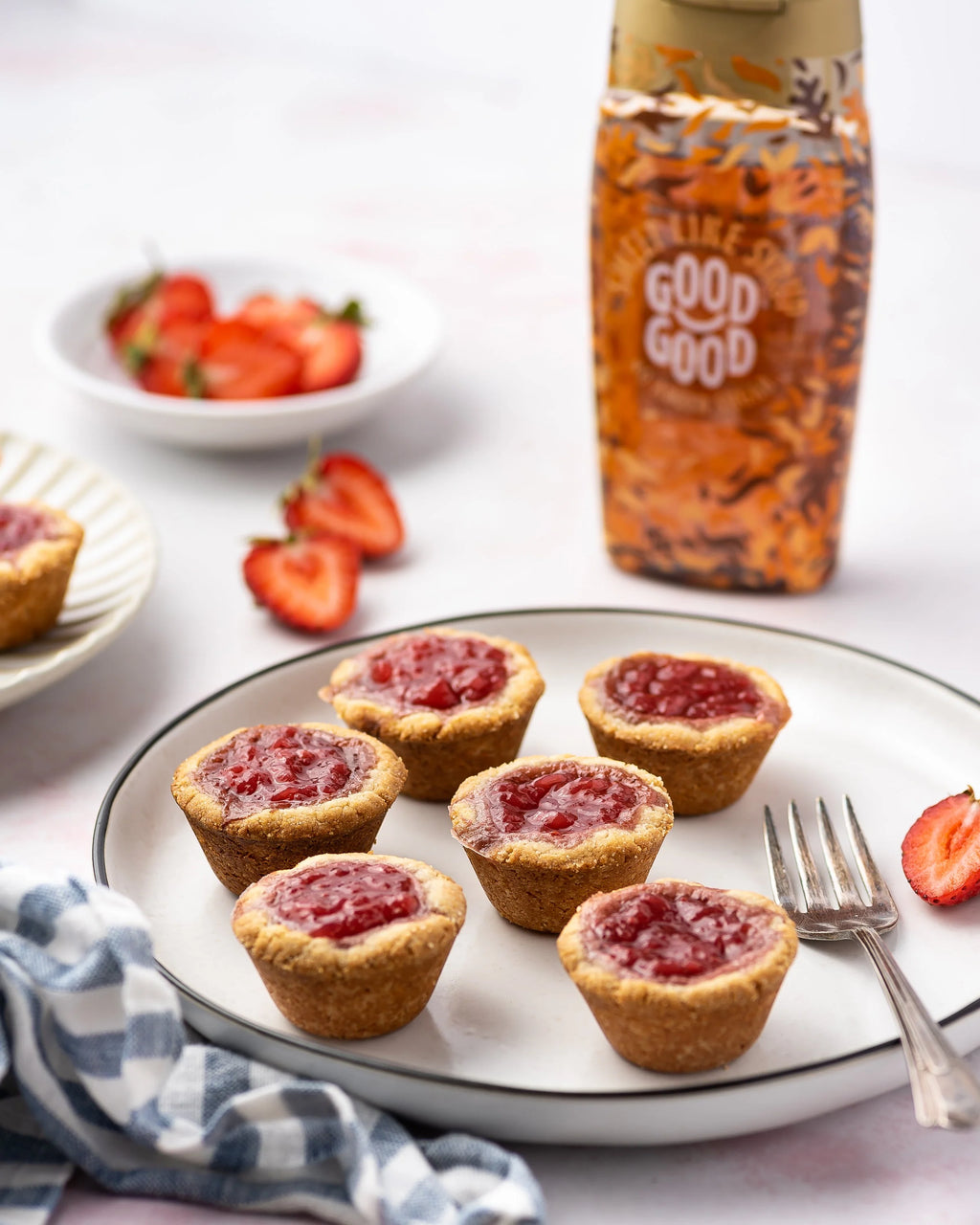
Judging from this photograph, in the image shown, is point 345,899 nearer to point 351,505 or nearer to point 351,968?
point 351,968

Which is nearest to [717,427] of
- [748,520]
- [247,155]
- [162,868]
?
[748,520]

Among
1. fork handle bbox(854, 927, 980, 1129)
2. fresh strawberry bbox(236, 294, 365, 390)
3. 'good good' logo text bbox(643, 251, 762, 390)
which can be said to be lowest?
fork handle bbox(854, 927, 980, 1129)

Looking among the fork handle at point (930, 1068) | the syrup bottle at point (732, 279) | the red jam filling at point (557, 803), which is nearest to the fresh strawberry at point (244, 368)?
the syrup bottle at point (732, 279)

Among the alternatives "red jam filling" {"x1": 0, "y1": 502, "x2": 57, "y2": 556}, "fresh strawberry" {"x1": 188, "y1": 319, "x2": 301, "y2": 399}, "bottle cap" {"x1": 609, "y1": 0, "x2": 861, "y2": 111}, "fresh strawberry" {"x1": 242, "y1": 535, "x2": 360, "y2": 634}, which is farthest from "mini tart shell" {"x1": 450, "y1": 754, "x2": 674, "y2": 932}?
"fresh strawberry" {"x1": 188, "y1": 319, "x2": 301, "y2": 399}

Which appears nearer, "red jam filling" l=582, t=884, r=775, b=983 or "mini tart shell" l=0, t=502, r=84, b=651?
"red jam filling" l=582, t=884, r=775, b=983

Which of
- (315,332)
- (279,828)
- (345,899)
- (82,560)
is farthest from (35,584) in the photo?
(315,332)

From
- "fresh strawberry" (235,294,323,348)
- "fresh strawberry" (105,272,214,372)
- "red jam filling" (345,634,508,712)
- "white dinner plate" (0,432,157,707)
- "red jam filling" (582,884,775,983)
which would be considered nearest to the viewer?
"red jam filling" (582,884,775,983)

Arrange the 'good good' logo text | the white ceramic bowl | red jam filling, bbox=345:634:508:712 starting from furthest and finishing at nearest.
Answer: the white ceramic bowl < the 'good good' logo text < red jam filling, bbox=345:634:508:712

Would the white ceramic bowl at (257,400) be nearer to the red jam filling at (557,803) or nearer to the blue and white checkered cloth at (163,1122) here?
the red jam filling at (557,803)

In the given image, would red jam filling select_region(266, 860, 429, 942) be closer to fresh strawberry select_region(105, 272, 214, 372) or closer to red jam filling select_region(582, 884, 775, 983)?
red jam filling select_region(582, 884, 775, 983)
